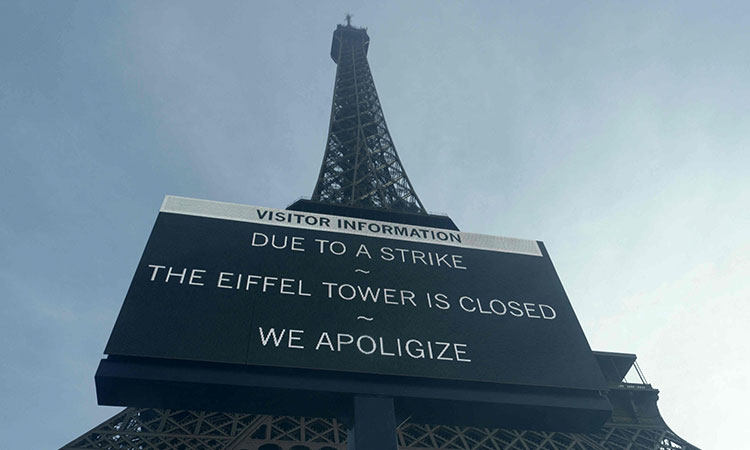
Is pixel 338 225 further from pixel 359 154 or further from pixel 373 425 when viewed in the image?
pixel 359 154

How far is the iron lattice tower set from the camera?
3086 centimetres

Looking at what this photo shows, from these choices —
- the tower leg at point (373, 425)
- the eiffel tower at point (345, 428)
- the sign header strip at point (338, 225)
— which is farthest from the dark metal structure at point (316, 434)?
the tower leg at point (373, 425)

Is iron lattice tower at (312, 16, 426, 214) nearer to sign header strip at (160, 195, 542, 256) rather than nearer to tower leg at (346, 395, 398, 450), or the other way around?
sign header strip at (160, 195, 542, 256)

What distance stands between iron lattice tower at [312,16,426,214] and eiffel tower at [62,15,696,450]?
0.24 ft

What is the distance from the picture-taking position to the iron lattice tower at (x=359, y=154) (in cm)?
3086

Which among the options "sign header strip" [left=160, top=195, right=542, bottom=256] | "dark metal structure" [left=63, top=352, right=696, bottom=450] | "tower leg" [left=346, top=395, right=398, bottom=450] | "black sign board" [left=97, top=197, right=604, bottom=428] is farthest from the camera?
"dark metal structure" [left=63, top=352, right=696, bottom=450]

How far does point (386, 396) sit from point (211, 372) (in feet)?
9.17

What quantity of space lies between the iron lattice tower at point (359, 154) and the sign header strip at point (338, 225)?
14184mm

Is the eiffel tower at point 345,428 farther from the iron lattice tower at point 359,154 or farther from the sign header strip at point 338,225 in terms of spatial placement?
the sign header strip at point 338,225

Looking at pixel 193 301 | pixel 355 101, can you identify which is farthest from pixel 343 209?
pixel 355 101

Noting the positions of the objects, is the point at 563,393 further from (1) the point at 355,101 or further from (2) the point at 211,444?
(1) the point at 355,101

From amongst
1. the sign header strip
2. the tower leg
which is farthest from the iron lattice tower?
the tower leg

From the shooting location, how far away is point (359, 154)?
35656mm

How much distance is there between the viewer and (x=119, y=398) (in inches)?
355
